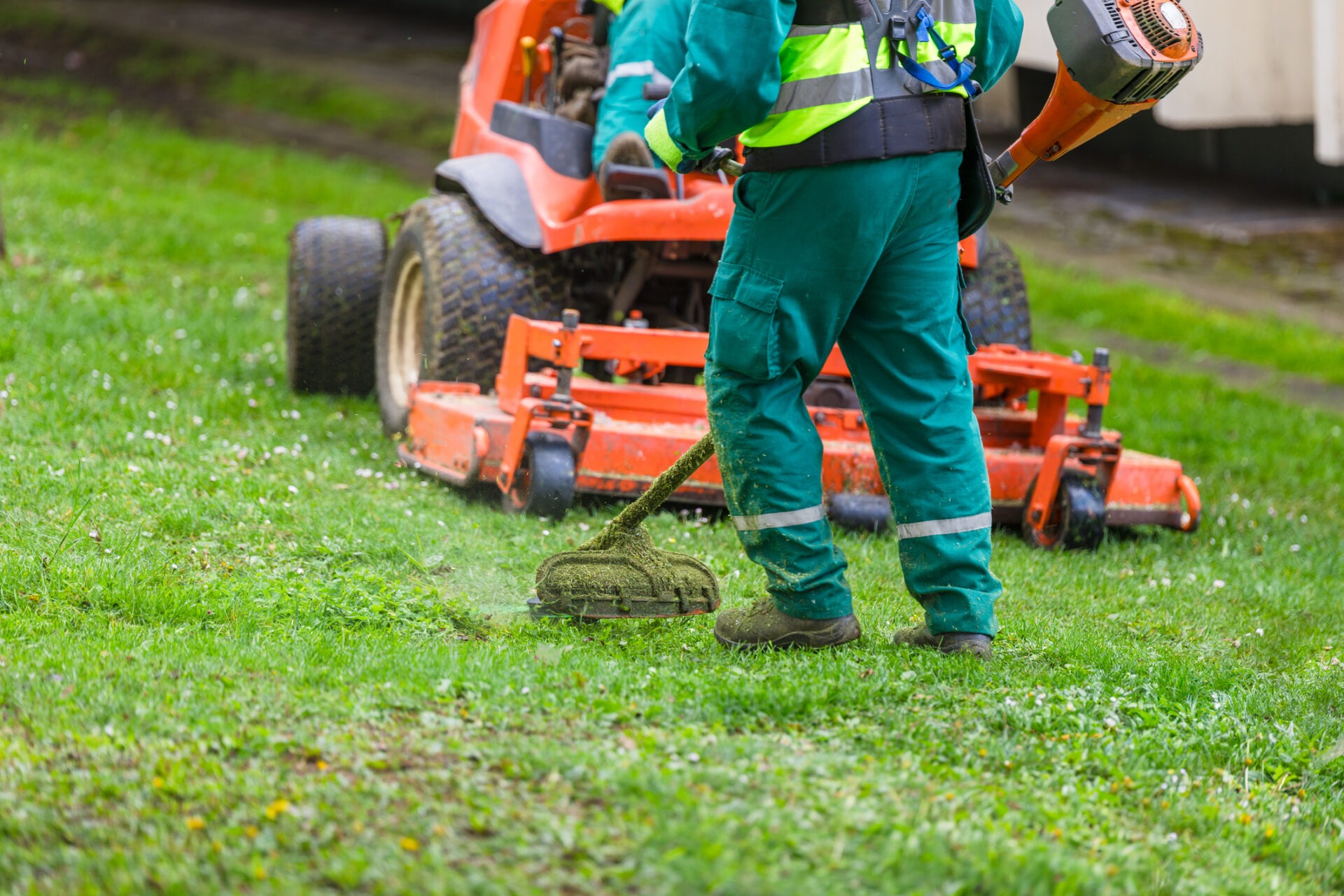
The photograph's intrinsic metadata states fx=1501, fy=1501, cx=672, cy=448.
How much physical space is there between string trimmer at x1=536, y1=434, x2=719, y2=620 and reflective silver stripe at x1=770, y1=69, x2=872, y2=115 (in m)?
0.83

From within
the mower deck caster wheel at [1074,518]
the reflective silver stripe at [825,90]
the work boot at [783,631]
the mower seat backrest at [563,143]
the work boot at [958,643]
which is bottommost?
the mower deck caster wheel at [1074,518]

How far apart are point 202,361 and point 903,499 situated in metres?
4.20

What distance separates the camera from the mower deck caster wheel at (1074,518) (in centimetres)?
491

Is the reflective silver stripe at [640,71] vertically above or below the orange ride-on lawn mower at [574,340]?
above

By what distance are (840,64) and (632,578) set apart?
134 cm

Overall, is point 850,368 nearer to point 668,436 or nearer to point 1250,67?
point 668,436

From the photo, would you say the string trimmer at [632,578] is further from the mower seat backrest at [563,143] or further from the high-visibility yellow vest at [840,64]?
the mower seat backrest at [563,143]

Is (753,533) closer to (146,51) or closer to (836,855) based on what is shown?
(836,855)

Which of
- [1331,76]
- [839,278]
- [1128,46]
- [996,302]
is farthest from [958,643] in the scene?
[1331,76]

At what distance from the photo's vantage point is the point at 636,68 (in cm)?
507

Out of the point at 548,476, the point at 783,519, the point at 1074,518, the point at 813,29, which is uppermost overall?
the point at 813,29

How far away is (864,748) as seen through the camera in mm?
2945

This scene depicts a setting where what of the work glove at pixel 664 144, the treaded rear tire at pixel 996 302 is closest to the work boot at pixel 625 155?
the treaded rear tire at pixel 996 302

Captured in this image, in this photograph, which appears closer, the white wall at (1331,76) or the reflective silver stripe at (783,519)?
the reflective silver stripe at (783,519)
